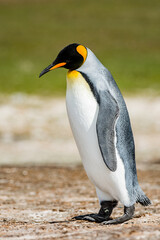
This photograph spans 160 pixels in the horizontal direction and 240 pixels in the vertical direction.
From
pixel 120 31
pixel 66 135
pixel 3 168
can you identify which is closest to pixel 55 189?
pixel 3 168

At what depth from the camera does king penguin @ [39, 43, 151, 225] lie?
415 centimetres

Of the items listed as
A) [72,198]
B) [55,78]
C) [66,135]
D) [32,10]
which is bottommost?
[72,198]

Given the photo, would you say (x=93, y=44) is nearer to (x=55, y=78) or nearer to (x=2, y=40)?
(x=2, y=40)

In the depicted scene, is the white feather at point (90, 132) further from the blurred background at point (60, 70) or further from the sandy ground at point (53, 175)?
the blurred background at point (60, 70)

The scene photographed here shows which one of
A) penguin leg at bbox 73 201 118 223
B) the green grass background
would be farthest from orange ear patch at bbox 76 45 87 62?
the green grass background

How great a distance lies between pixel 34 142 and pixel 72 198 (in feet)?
17.7

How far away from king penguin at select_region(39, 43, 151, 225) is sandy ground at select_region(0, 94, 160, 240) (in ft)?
1.17

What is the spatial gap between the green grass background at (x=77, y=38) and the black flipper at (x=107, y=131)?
44.4 ft

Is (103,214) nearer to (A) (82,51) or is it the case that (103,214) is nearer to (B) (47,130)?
(A) (82,51)

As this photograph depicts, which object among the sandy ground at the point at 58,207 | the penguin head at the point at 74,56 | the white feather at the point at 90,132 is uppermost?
the penguin head at the point at 74,56

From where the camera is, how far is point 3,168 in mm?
8984

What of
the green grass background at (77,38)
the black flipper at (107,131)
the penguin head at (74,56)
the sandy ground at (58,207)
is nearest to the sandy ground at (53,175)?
the sandy ground at (58,207)

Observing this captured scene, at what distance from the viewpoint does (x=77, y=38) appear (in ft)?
92.0

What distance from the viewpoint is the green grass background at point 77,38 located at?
19.7 meters
